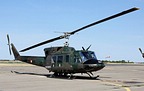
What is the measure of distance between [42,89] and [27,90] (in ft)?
2.96

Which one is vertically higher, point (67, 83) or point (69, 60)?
point (69, 60)

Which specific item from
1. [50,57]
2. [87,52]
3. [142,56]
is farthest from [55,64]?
[142,56]

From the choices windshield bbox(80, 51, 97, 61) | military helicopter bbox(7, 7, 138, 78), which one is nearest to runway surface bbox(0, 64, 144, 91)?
military helicopter bbox(7, 7, 138, 78)

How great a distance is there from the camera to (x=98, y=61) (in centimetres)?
2261

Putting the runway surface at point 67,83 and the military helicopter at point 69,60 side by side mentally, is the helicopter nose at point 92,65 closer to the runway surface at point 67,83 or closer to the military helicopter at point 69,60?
the military helicopter at point 69,60

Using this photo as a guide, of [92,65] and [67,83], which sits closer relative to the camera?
[67,83]

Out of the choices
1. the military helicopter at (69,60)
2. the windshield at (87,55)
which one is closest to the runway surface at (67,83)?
the military helicopter at (69,60)

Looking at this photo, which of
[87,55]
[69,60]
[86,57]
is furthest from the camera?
[69,60]

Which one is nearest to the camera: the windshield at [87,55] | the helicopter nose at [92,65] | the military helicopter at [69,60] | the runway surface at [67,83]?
the runway surface at [67,83]

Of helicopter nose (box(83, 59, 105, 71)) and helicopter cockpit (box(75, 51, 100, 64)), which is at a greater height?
helicopter cockpit (box(75, 51, 100, 64))

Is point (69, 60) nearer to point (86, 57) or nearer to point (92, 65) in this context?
point (86, 57)

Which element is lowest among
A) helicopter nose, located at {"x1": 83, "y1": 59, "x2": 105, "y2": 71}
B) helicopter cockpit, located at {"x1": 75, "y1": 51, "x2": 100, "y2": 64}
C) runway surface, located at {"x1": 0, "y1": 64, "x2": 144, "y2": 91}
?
runway surface, located at {"x1": 0, "y1": 64, "x2": 144, "y2": 91}

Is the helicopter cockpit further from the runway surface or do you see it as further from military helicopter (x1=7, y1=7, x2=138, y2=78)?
the runway surface

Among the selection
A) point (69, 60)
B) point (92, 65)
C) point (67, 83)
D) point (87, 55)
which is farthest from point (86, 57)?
point (67, 83)
